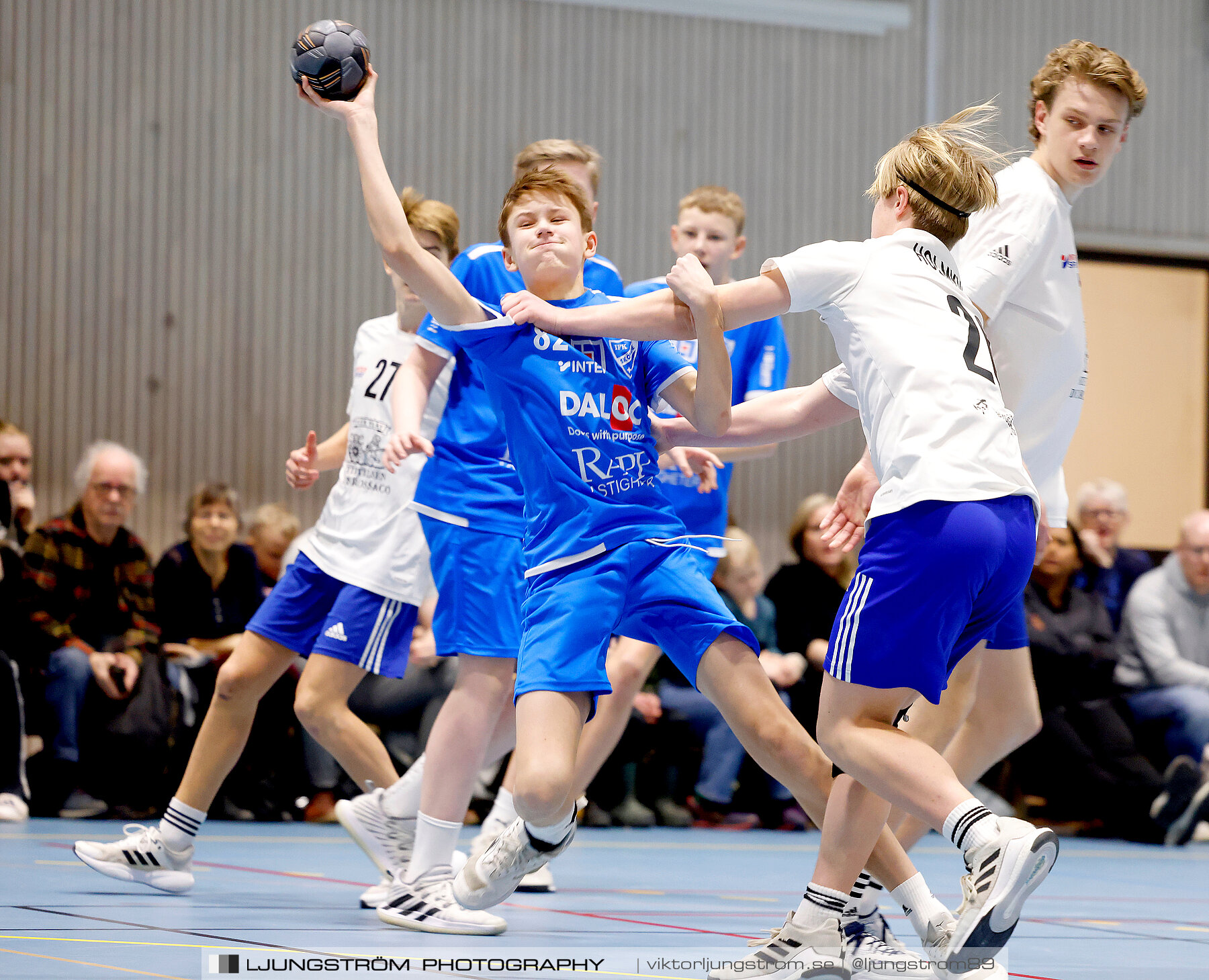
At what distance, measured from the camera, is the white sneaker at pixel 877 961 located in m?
3.36

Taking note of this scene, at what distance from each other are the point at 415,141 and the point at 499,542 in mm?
7177

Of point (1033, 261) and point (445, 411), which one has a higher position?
point (1033, 261)

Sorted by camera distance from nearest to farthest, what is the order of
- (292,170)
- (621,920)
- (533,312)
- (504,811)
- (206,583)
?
1. (533,312)
2. (621,920)
3. (504,811)
4. (206,583)
5. (292,170)

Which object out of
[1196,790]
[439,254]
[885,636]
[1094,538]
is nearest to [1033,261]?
[885,636]

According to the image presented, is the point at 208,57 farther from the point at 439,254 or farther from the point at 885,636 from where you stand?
the point at 885,636

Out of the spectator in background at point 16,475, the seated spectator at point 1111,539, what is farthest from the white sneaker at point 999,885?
the seated spectator at point 1111,539

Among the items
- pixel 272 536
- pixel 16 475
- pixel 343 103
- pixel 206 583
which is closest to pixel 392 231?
pixel 343 103

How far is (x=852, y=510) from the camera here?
3658 millimetres

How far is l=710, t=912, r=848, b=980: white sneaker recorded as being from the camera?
3.22 m

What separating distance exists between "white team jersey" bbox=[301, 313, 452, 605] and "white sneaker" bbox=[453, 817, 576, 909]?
156cm

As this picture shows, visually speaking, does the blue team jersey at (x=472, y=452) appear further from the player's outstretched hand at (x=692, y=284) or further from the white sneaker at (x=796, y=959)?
the white sneaker at (x=796, y=959)

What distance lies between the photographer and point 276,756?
7.74m

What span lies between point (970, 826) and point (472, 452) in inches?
77.2

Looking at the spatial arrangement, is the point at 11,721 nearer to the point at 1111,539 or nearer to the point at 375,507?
the point at 375,507
